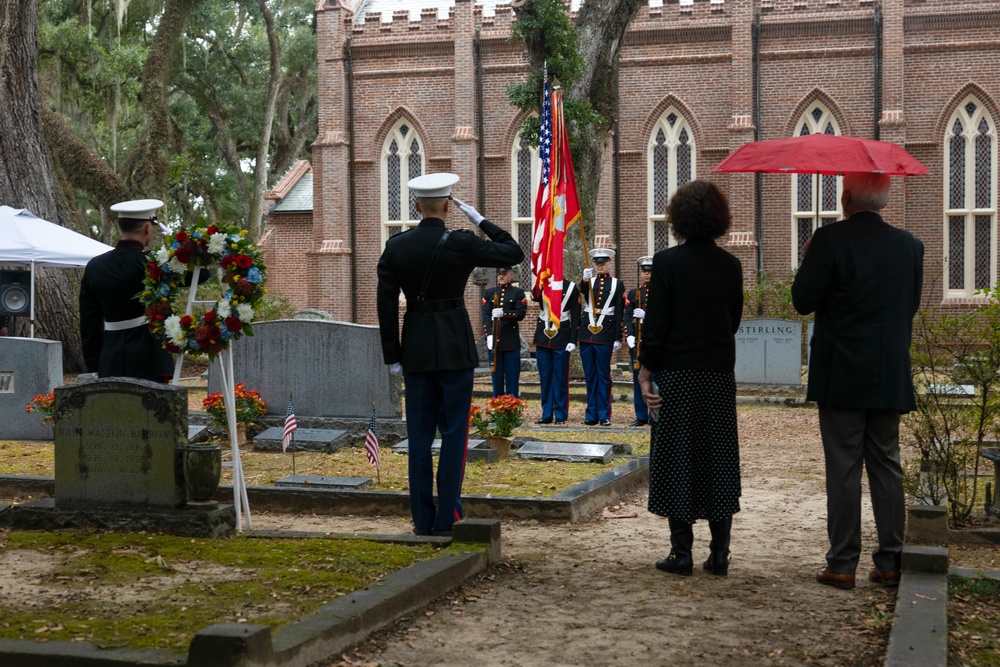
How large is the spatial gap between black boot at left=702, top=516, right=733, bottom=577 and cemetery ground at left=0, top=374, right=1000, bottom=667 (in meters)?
0.07

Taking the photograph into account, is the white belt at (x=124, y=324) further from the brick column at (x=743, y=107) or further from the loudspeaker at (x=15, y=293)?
the brick column at (x=743, y=107)

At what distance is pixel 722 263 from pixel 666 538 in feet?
7.02

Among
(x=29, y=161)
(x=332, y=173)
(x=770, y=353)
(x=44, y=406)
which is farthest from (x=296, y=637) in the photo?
(x=332, y=173)

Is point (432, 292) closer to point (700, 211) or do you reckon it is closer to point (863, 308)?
point (700, 211)

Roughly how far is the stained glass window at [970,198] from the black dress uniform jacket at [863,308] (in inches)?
903

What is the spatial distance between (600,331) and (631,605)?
9041mm

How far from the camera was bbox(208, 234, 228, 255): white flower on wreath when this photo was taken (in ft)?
24.4

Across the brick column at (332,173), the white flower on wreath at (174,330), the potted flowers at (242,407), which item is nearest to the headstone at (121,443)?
the white flower on wreath at (174,330)

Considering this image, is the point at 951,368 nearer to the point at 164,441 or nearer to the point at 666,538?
the point at 666,538

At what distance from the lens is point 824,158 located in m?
6.08

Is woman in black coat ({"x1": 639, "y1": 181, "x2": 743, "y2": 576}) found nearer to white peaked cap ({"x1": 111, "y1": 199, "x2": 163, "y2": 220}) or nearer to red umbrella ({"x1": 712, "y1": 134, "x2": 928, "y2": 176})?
red umbrella ({"x1": 712, "y1": 134, "x2": 928, "y2": 176})

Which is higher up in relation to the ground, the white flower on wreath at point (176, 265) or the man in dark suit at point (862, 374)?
the white flower on wreath at point (176, 265)

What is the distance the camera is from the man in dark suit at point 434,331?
6.76m

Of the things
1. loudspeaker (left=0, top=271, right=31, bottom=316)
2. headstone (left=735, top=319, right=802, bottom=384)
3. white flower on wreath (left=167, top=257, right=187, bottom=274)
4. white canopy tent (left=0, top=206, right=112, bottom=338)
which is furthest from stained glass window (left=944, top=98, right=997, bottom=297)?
white flower on wreath (left=167, top=257, right=187, bottom=274)
